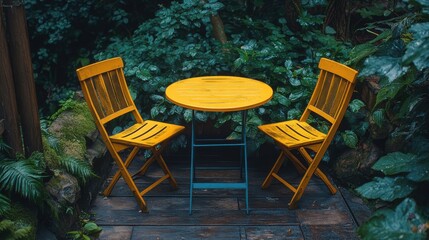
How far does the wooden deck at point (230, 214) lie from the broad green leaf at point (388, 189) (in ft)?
2.90

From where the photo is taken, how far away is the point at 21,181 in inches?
126

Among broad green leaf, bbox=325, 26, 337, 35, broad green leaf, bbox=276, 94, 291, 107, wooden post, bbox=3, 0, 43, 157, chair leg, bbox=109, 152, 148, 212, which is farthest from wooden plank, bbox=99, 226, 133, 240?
broad green leaf, bbox=325, 26, 337, 35

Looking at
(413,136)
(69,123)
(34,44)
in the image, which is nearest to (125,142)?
(69,123)

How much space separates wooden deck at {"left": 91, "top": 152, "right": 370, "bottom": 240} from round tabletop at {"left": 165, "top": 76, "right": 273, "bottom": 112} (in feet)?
2.81

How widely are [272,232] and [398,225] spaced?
1438mm

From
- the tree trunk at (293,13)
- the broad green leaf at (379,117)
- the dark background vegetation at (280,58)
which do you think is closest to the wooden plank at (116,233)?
the dark background vegetation at (280,58)

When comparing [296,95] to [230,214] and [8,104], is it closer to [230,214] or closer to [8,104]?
[230,214]

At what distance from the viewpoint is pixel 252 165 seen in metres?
4.96

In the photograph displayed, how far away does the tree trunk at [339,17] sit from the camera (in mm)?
Answer: 5949

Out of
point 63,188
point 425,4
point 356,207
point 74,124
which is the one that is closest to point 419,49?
point 425,4

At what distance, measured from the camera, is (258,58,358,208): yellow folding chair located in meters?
3.87

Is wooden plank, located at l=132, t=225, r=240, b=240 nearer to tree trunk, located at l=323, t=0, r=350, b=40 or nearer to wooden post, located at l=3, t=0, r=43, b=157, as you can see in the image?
wooden post, located at l=3, t=0, r=43, b=157

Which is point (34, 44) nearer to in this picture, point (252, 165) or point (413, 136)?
point (252, 165)

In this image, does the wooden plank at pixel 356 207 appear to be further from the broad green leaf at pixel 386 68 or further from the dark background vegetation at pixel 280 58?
the broad green leaf at pixel 386 68
